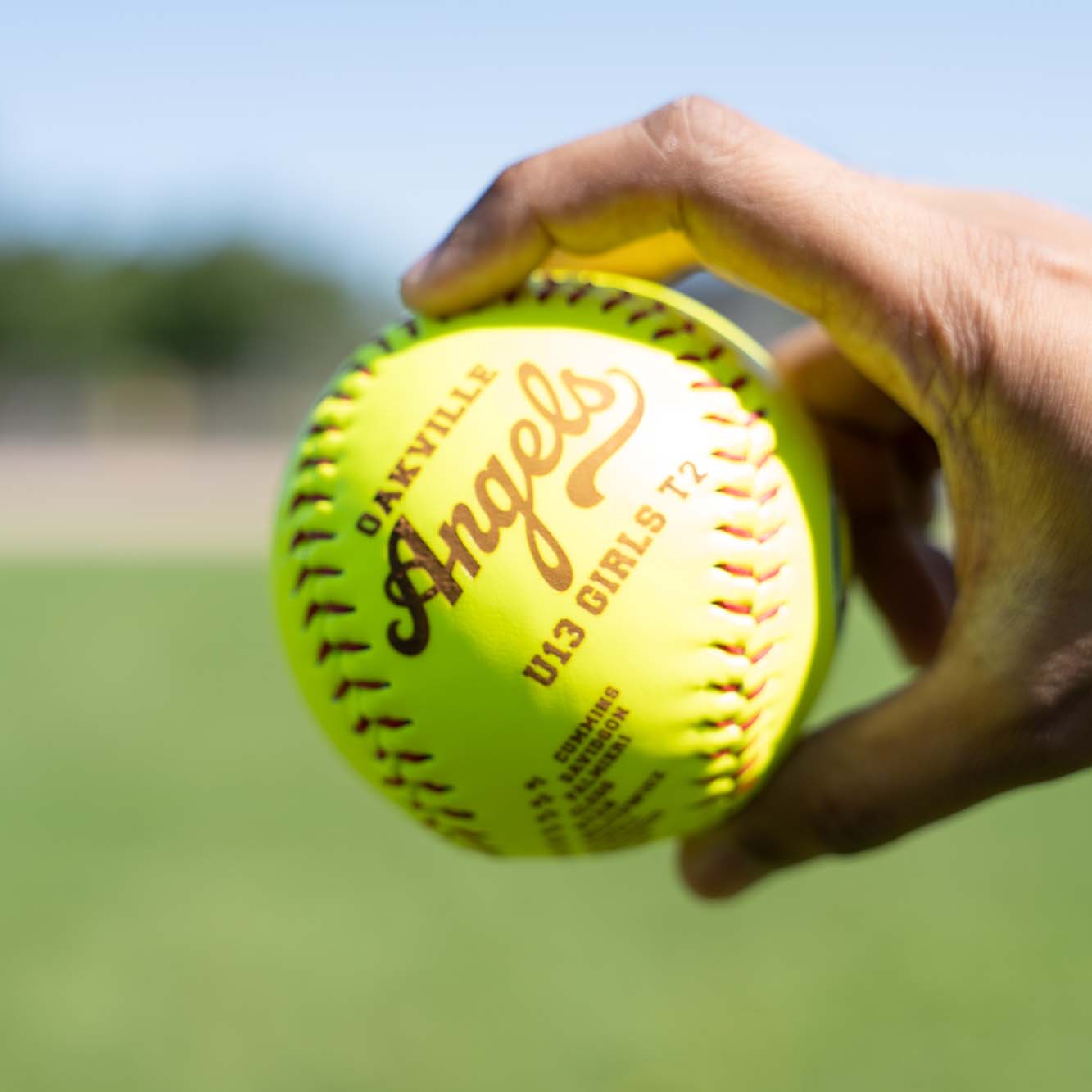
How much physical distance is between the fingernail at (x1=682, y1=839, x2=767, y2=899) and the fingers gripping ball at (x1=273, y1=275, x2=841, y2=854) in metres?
0.21

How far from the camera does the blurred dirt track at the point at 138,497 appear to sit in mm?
12148

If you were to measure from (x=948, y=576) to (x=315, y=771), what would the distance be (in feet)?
12.7

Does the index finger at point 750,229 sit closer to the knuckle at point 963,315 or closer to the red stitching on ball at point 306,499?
the knuckle at point 963,315

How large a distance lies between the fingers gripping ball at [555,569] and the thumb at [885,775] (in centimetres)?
8

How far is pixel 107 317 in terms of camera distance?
3077 centimetres

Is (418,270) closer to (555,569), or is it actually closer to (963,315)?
(555,569)

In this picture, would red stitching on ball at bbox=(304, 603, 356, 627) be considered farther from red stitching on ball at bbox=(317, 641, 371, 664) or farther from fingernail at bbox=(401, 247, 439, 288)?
fingernail at bbox=(401, 247, 439, 288)

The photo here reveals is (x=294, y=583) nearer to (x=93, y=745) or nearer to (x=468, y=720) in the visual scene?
(x=468, y=720)

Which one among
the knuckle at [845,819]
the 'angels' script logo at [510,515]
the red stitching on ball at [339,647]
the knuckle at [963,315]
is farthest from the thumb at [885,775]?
the red stitching on ball at [339,647]

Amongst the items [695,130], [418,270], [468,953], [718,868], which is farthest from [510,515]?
[468,953]

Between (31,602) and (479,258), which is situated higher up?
(479,258)

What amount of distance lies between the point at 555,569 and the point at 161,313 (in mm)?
32293

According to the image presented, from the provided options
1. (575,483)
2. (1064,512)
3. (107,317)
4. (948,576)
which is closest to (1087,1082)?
(948,576)

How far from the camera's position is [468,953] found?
147 inches
